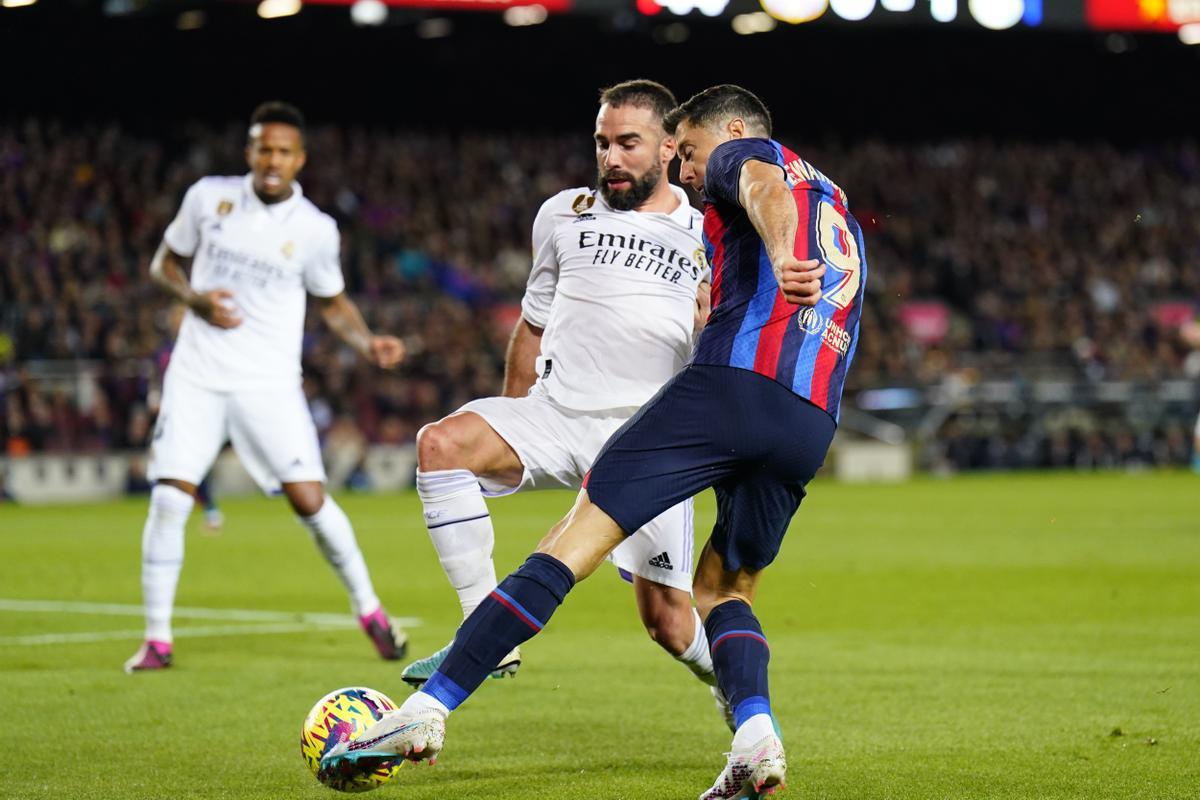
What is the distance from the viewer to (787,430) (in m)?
4.61

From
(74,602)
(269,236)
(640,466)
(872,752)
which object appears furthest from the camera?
(74,602)

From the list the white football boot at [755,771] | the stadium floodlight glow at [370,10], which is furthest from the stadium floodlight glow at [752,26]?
the white football boot at [755,771]

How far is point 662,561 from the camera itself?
18.7ft

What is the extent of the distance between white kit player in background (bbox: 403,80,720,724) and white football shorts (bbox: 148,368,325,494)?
7.63 ft

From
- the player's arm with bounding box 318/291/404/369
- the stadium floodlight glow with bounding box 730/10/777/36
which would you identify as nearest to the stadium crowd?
the stadium floodlight glow with bounding box 730/10/777/36

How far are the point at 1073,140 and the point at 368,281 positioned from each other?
71.4 feet

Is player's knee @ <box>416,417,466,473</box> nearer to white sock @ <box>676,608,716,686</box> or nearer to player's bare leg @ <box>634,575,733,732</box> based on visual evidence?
player's bare leg @ <box>634,575,733,732</box>

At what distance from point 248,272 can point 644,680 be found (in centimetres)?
286

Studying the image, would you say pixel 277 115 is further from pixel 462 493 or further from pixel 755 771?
pixel 755 771

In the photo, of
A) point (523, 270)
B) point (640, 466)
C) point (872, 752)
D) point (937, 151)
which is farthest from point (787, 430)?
point (937, 151)

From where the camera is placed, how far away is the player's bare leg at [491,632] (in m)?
4.34

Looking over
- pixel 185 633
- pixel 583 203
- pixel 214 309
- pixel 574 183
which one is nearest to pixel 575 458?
pixel 583 203

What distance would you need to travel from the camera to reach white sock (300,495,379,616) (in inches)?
316

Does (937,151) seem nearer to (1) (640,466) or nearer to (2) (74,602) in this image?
(2) (74,602)
